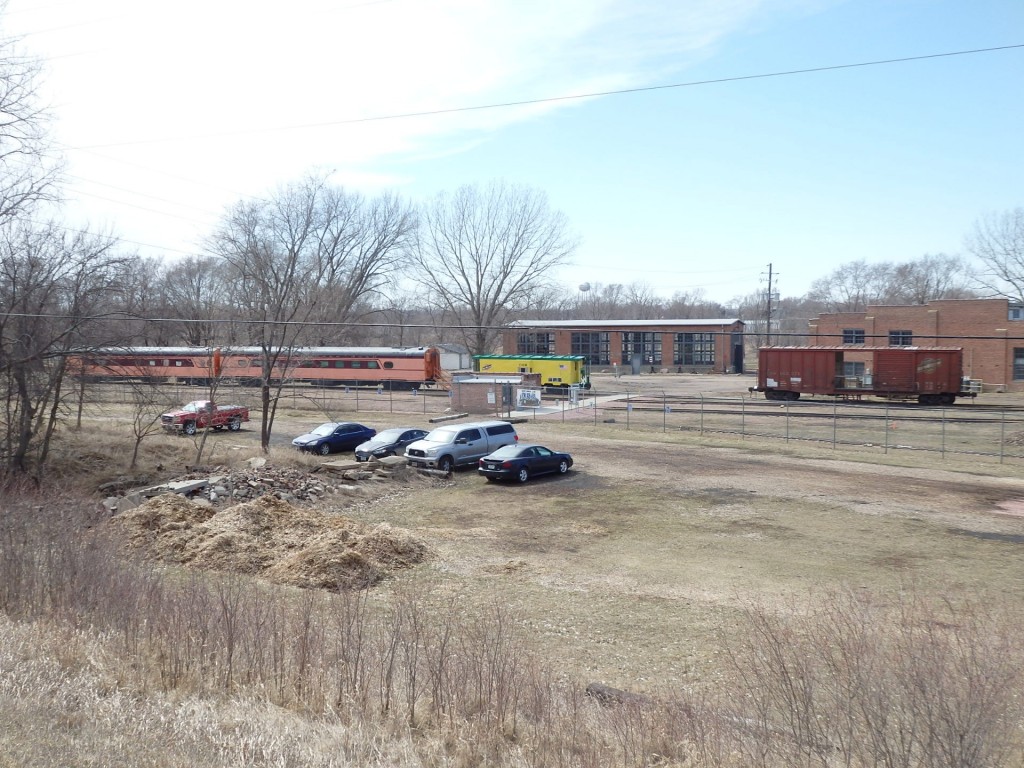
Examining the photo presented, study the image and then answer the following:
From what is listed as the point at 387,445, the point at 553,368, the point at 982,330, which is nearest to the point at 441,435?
the point at 387,445

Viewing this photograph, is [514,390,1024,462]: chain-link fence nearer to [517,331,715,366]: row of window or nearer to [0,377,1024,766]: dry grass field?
[0,377,1024,766]: dry grass field

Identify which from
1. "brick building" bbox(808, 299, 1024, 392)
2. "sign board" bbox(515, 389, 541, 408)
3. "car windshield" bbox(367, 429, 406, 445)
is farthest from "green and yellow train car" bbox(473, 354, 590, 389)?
"car windshield" bbox(367, 429, 406, 445)

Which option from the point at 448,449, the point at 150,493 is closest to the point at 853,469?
the point at 448,449

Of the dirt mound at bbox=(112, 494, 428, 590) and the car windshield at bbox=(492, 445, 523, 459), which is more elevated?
the car windshield at bbox=(492, 445, 523, 459)

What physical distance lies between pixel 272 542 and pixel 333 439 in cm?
1554

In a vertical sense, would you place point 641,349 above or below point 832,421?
above

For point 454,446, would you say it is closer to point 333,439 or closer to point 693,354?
point 333,439

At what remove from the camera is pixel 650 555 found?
17.2m

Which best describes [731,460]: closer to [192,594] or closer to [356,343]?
[192,594]

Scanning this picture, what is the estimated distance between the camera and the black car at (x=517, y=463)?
25703 mm

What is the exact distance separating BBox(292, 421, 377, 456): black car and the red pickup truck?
22.9 feet

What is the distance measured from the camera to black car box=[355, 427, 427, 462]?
2947cm

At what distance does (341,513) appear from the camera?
71.2ft

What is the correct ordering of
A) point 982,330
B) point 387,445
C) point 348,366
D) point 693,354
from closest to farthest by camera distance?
1. point 387,445
2. point 982,330
3. point 348,366
4. point 693,354
